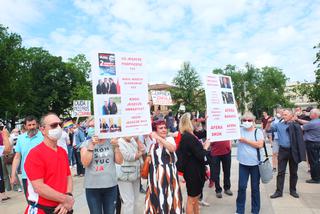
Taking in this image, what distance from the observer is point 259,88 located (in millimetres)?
93438

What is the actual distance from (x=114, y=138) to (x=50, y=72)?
56.5 meters

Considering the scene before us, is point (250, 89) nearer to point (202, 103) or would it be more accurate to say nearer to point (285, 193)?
point (202, 103)

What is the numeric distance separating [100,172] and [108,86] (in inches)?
44.6

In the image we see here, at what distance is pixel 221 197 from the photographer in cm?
762

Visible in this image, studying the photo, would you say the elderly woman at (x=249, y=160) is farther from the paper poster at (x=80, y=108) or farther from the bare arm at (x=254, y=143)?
the paper poster at (x=80, y=108)

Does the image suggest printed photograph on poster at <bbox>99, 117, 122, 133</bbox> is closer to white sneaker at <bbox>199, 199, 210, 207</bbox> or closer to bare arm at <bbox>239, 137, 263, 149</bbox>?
bare arm at <bbox>239, 137, 263, 149</bbox>

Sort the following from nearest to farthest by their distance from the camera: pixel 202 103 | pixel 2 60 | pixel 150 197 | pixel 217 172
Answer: pixel 150 197, pixel 217 172, pixel 2 60, pixel 202 103

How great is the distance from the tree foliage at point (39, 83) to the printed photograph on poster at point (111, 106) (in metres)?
42.1

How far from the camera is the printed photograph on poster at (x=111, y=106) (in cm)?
430

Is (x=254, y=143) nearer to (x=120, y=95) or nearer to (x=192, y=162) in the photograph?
(x=192, y=162)

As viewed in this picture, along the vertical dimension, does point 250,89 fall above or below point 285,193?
above

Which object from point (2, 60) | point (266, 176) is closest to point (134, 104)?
point (266, 176)

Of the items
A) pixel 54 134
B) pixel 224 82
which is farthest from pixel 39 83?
pixel 54 134

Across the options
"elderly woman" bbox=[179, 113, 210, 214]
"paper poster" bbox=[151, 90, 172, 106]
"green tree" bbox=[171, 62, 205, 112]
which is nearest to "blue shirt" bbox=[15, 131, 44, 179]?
"elderly woman" bbox=[179, 113, 210, 214]
